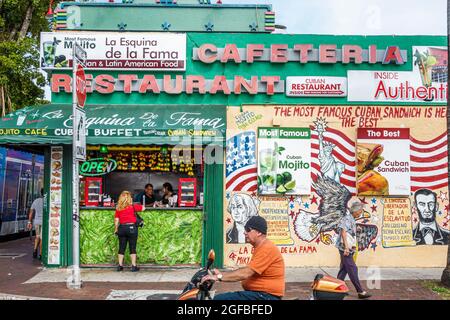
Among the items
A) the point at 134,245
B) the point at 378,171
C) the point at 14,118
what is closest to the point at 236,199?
the point at 134,245

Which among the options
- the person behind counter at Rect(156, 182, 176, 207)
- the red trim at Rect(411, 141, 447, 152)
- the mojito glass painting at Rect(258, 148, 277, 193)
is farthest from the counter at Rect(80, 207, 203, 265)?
the red trim at Rect(411, 141, 447, 152)

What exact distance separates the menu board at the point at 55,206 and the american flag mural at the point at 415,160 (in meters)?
6.18

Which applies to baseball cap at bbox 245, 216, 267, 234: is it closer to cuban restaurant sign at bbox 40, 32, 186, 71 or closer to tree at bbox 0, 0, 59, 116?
cuban restaurant sign at bbox 40, 32, 186, 71

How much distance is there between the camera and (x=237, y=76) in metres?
12.6

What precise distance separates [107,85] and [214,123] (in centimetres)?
291

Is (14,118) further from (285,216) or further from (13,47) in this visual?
(13,47)

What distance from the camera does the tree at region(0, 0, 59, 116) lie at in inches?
806

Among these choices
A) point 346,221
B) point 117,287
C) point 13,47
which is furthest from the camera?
point 13,47

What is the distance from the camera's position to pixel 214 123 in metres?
11.9

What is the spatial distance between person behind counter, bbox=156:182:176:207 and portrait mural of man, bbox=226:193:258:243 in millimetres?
1433

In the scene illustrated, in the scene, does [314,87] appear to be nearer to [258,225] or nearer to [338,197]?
[338,197]

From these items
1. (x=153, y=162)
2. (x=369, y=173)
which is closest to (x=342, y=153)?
(x=369, y=173)

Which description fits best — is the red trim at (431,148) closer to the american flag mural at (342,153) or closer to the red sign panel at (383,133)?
the red sign panel at (383,133)

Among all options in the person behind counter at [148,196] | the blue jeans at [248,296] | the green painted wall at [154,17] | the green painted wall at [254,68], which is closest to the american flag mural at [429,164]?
the green painted wall at [254,68]
